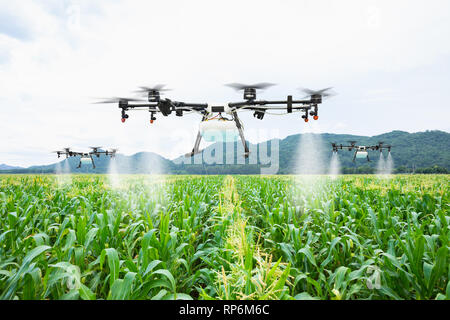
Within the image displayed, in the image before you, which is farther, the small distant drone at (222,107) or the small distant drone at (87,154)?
the small distant drone at (87,154)

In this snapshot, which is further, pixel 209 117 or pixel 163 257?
pixel 209 117

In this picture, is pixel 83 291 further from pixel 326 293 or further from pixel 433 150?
pixel 433 150

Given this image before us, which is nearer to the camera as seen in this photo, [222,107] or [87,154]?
[222,107]

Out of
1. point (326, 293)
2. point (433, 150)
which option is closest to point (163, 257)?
point (326, 293)

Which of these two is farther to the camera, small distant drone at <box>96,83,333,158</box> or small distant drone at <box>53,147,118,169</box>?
small distant drone at <box>53,147,118,169</box>
